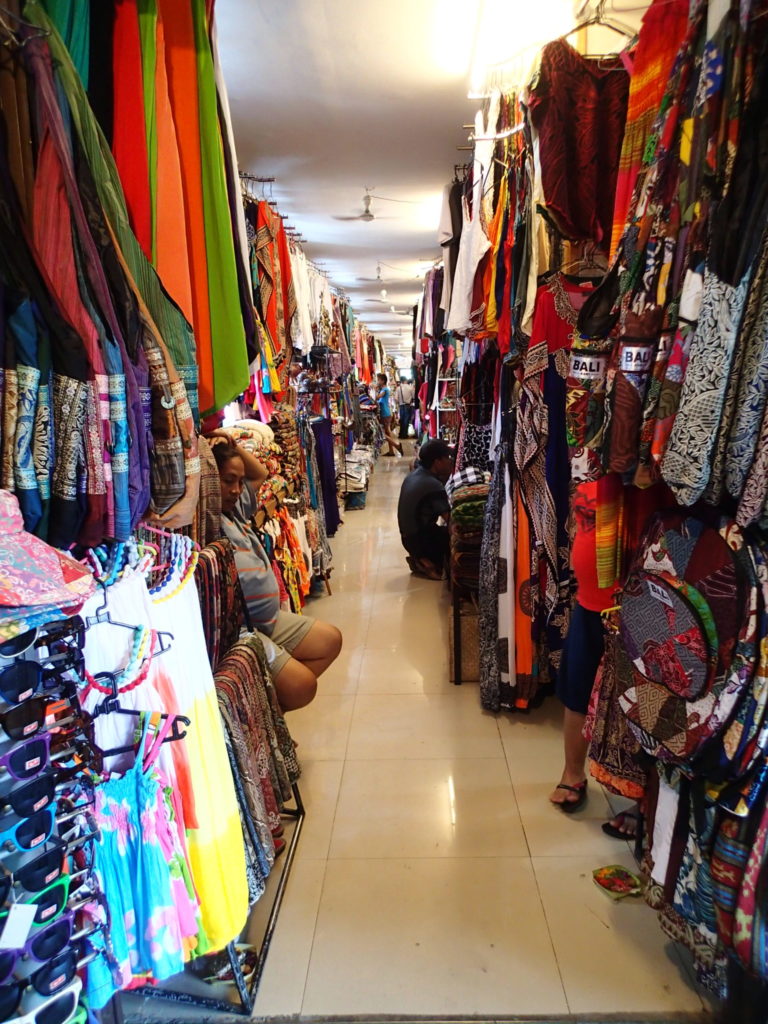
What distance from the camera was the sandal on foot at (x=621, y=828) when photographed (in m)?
2.01

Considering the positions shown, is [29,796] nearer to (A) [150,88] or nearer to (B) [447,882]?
(A) [150,88]

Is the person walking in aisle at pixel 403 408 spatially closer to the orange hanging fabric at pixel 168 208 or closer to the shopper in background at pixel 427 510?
the shopper in background at pixel 427 510

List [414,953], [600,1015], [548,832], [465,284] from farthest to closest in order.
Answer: [465,284] < [548,832] < [414,953] < [600,1015]

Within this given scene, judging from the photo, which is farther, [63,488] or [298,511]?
[298,511]

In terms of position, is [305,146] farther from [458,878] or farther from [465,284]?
[458,878]

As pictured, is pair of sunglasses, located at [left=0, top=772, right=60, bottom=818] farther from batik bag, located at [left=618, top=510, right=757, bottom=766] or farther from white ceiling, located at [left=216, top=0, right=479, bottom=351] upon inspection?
white ceiling, located at [left=216, top=0, right=479, bottom=351]

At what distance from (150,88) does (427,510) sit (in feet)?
11.8

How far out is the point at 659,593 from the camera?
1.11 m

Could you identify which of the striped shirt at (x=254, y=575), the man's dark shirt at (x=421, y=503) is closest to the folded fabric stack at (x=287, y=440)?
the man's dark shirt at (x=421, y=503)

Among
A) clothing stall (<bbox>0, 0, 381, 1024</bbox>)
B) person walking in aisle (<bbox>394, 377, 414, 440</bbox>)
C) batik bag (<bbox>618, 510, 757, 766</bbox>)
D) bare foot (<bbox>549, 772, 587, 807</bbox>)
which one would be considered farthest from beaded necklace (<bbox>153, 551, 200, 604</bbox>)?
person walking in aisle (<bbox>394, 377, 414, 440</bbox>)

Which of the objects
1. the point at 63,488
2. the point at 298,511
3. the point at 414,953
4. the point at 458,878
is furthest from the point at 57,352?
the point at 298,511

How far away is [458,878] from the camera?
1.90m

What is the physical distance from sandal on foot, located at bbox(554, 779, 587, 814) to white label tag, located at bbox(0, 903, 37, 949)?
180 cm

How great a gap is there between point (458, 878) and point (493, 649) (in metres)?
1.07
